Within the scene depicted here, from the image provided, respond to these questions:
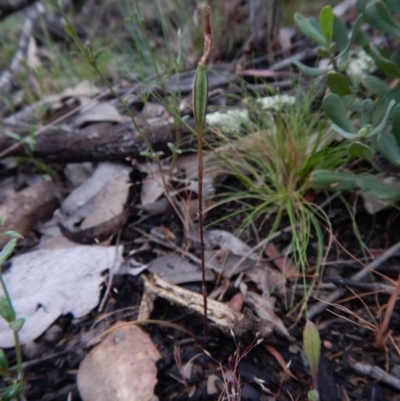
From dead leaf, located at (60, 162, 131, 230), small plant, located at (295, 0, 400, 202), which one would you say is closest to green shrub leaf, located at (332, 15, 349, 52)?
small plant, located at (295, 0, 400, 202)

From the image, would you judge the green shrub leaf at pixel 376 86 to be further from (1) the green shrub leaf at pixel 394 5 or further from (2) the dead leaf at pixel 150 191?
(2) the dead leaf at pixel 150 191

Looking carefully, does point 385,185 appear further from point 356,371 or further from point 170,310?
point 170,310

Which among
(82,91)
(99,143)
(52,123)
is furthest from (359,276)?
(82,91)

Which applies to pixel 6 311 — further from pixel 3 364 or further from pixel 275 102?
pixel 275 102

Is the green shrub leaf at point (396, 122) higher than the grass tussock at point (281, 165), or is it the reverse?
the green shrub leaf at point (396, 122)

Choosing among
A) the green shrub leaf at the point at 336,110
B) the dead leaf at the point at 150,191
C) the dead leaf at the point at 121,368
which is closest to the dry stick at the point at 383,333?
the green shrub leaf at the point at 336,110

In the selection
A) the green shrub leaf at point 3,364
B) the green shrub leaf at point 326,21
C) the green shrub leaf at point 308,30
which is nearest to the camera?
the green shrub leaf at point 3,364
